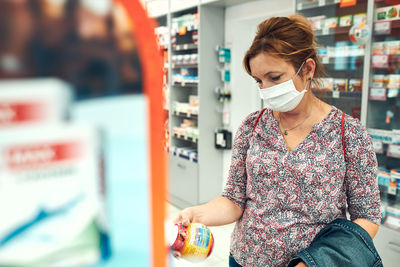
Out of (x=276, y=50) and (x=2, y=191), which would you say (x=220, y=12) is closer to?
(x=276, y=50)

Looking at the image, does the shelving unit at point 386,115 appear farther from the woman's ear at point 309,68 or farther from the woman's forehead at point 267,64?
the woman's forehead at point 267,64

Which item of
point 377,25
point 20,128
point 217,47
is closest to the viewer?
point 20,128

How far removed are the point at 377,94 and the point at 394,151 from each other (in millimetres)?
461

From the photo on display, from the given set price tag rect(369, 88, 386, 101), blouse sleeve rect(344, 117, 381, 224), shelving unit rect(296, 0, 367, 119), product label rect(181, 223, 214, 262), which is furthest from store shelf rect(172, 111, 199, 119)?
product label rect(181, 223, 214, 262)

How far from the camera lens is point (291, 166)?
1277mm

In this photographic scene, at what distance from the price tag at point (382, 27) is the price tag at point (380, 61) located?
0.60 feet

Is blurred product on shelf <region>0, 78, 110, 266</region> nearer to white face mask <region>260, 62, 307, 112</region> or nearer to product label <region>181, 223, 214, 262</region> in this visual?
product label <region>181, 223, 214, 262</region>

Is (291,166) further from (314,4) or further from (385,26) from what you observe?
(314,4)

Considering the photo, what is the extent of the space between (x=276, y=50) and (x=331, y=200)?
0.57 metres

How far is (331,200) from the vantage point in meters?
1.26

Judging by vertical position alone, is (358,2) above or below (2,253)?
above

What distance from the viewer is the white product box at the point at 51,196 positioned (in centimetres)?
30

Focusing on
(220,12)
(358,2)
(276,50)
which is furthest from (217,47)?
(276,50)

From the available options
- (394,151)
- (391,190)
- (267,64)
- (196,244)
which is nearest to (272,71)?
(267,64)
